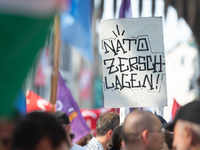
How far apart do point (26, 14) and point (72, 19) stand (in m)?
3.67

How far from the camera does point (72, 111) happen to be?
5.50 metres

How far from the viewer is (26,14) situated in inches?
36.4

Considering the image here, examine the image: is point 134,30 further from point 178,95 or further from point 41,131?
point 178,95

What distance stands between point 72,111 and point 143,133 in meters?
3.14

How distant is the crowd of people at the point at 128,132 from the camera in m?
→ 1.47

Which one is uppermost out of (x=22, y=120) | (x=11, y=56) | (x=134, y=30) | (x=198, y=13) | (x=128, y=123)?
(x=198, y=13)

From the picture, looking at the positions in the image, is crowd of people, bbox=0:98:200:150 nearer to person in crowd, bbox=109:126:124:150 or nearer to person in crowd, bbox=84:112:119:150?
person in crowd, bbox=109:126:124:150

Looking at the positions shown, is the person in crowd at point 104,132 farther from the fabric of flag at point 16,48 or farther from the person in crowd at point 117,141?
the fabric of flag at point 16,48

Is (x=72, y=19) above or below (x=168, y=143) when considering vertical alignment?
above

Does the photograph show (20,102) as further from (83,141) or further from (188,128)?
(83,141)

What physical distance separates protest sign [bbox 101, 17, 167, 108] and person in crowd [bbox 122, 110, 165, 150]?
151cm

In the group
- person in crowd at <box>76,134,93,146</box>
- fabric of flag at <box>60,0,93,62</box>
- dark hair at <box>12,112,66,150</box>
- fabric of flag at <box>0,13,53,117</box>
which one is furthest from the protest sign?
fabric of flag at <box>0,13,53,117</box>

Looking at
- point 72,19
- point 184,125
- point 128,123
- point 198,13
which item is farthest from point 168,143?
point 198,13

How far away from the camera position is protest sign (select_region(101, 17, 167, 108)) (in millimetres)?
4043
